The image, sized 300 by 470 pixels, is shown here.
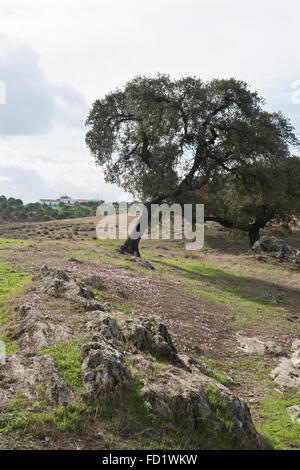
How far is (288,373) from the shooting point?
10031 millimetres

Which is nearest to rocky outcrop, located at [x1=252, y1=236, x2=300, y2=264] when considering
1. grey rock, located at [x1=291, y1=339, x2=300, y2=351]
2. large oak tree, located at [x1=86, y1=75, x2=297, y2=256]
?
large oak tree, located at [x1=86, y1=75, x2=297, y2=256]

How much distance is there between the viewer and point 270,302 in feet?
60.6

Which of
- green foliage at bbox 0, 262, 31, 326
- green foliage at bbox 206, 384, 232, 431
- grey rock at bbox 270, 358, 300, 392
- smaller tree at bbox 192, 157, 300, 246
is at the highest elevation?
smaller tree at bbox 192, 157, 300, 246

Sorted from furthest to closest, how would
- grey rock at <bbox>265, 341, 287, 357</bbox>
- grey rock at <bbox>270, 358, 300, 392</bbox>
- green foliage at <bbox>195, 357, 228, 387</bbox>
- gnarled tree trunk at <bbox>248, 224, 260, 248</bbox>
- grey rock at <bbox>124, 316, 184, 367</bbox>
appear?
1. gnarled tree trunk at <bbox>248, 224, 260, 248</bbox>
2. grey rock at <bbox>265, 341, 287, 357</bbox>
3. grey rock at <bbox>270, 358, 300, 392</bbox>
4. green foliage at <bbox>195, 357, 228, 387</bbox>
5. grey rock at <bbox>124, 316, 184, 367</bbox>

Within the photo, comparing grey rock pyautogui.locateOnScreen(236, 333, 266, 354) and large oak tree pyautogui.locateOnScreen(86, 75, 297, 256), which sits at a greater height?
large oak tree pyautogui.locateOnScreen(86, 75, 297, 256)

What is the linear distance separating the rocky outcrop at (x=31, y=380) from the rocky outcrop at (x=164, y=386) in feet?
1.51

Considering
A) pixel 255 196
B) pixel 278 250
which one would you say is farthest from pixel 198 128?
pixel 278 250

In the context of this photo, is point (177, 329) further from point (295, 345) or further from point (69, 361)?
point (69, 361)

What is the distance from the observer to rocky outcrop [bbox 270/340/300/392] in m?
9.49

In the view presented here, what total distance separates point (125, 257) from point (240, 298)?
924 cm

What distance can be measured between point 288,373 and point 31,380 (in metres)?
7.42

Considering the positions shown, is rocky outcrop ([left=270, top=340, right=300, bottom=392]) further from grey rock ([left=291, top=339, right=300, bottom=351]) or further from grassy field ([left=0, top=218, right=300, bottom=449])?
grey rock ([left=291, top=339, right=300, bottom=351])

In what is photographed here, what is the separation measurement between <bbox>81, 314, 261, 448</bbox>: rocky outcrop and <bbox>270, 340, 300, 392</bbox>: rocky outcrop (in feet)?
10.7
